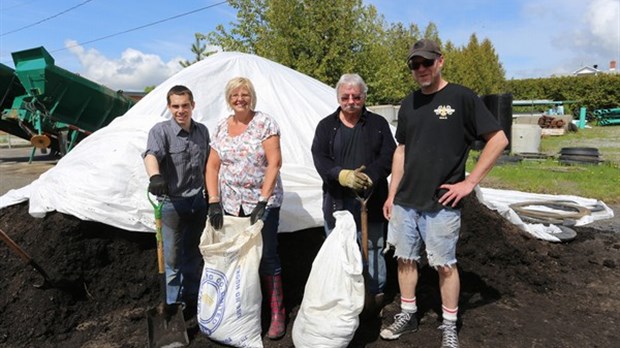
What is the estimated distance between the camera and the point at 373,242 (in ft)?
9.84

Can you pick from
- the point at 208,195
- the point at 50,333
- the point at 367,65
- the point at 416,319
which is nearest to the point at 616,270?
the point at 416,319

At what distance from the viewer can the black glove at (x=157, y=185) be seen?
263cm

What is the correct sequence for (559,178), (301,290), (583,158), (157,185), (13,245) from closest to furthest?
(157,185) → (13,245) → (301,290) → (559,178) → (583,158)

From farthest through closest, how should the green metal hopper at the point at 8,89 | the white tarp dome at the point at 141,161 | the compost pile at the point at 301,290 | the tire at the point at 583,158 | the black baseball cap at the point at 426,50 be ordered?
the green metal hopper at the point at 8,89 < the tire at the point at 583,158 < the white tarp dome at the point at 141,161 < the compost pile at the point at 301,290 < the black baseball cap at the point at 426,50

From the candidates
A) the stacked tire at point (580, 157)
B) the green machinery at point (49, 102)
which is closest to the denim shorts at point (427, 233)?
the stacked tire at point (580, 157)

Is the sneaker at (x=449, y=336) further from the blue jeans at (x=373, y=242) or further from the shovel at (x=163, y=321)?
the shovel at (x=163, y=321)

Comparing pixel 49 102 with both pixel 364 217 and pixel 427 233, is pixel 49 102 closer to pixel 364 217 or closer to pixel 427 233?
pixel 364 217

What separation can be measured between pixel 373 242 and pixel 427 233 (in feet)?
1.68

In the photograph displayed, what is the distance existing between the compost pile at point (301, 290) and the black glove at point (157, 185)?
0.96 meters

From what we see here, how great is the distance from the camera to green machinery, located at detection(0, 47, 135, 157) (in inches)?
406

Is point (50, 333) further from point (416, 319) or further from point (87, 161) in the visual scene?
point (416, 319)

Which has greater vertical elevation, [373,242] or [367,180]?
[367,180]

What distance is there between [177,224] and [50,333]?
3.61 feet

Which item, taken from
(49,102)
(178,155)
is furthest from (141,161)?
(49,102)
